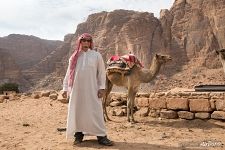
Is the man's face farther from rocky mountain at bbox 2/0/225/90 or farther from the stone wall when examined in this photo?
rocky mountain at bbox 2/0/225/90

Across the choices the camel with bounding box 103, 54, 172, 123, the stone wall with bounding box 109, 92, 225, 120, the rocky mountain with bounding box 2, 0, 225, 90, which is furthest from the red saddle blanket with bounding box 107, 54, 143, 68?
the rocky mountain with bounding box 2, 0, 225, 90

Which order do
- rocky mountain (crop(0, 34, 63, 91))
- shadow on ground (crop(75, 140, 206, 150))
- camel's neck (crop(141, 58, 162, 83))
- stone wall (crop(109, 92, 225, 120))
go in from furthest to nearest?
rocky mountain (crop(0, 34, 63, 91)) → camel's neck (crop(141, 58, 162, 83)) → stone wall (crop(109, 92, 225, 120)) → shadow on ground (crop(75, 140, 206, 150))

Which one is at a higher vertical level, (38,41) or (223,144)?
(38,41)

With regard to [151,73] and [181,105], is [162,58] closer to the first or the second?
[151,73]

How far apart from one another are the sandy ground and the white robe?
0.31 meters

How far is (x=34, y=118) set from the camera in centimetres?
1079

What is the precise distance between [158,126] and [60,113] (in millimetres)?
3846

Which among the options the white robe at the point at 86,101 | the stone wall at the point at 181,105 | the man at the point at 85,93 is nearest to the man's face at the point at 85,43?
the man at the point at 85,93

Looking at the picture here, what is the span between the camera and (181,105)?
1004 centimetres

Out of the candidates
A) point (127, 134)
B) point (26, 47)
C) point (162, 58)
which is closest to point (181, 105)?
point (162, 58)

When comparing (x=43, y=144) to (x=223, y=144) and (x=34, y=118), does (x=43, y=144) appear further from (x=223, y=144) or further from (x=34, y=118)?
(x=34, y=118)

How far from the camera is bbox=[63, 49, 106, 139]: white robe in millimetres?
6348

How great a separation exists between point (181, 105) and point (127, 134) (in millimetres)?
2827

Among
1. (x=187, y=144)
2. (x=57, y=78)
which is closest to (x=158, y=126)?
(x=187, y=144)
